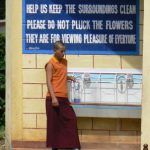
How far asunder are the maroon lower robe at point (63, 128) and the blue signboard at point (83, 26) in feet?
2.90

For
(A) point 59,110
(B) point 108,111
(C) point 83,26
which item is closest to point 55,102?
(A) point 59,110

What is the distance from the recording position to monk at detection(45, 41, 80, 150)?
24.6 feet

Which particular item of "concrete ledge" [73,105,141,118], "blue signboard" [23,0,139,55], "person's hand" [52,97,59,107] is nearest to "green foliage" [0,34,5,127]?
"blue signboard" [23,0,139,55]

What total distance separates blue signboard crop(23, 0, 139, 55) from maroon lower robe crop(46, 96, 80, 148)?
883 mm

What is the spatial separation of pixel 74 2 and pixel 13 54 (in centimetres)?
109

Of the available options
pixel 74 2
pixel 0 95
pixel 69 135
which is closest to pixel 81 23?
pixel 74 2

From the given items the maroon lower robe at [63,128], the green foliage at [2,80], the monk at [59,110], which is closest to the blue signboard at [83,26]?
the monk at [59,110]

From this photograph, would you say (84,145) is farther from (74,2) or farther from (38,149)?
(74,2)

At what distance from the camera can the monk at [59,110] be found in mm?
7504

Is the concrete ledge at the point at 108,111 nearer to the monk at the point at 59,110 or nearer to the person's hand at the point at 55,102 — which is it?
the monk at the point at 59,110

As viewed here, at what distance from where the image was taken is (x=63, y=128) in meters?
7.64

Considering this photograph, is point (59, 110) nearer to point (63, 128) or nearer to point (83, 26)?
point (63, 128)

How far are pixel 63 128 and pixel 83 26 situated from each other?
144 cm

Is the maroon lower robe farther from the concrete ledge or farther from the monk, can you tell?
the concrete ledge
